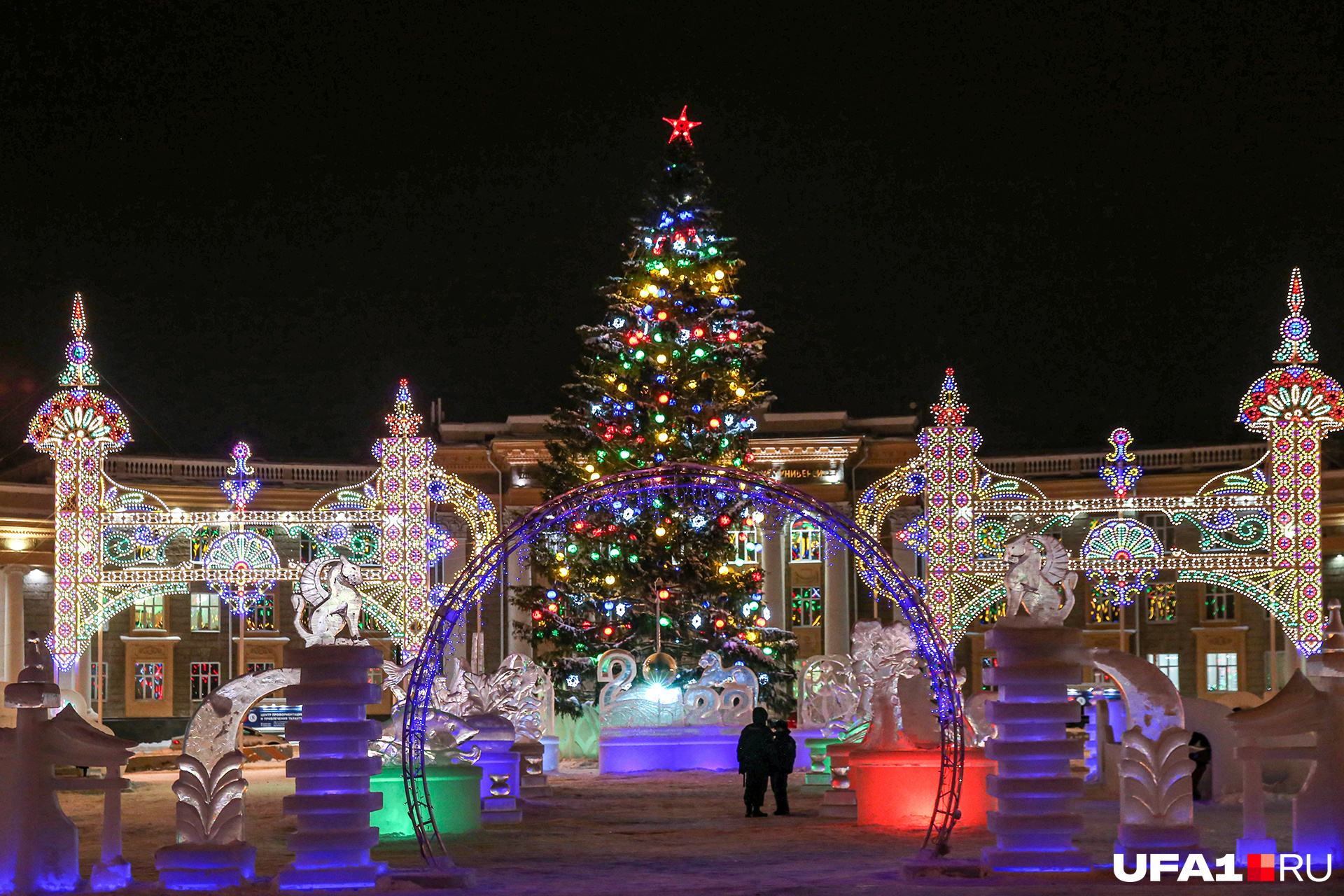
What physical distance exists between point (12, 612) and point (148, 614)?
252 inches

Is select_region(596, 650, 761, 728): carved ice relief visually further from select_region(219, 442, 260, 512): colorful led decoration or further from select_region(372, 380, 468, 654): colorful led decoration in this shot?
select_region(219, 442, 260, 512): colorful led decoration

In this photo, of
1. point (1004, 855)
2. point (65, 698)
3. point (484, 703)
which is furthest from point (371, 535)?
point (1004, 855)

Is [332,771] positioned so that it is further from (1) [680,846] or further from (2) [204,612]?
(2) [204,612]

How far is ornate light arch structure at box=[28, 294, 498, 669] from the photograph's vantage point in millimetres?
26953

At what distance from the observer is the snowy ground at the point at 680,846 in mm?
11695

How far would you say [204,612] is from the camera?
A: 47062mm

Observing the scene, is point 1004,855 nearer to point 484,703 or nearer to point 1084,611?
point 484,703

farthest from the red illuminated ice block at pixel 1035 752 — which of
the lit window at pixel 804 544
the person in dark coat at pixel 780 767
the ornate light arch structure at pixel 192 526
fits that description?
the lit window at pixel 804 544

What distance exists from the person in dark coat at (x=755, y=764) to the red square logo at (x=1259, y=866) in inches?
260

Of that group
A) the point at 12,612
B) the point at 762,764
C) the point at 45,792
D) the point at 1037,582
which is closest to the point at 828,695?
the point at 762,764

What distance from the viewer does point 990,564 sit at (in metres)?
33.2

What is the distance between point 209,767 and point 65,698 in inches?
488

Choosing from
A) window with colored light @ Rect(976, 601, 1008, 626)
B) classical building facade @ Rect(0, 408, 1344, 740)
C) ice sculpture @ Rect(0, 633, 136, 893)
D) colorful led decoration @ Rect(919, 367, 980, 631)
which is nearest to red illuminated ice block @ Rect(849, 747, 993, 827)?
ice sculpture @ Rect(0, 633, 136, 893)

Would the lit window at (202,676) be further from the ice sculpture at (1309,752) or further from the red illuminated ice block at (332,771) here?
the ice sculpture at (1309,752)
